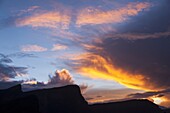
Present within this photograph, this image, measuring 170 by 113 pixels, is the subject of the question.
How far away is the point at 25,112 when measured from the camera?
115688 millimetres

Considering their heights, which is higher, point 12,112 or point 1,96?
point 1,96

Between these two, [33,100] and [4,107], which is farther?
[33,100]

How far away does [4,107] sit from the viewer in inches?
4537

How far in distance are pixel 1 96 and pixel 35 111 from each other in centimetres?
8322

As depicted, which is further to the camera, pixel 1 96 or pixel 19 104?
pixel 1 96

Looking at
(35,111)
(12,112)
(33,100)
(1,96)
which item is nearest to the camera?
(12,112)

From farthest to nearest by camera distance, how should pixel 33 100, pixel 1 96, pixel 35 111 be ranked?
pixel 1 96 → pixel 33 100 → pixel 35 111

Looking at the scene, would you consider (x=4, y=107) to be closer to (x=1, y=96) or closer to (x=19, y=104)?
(x=19, y=104)

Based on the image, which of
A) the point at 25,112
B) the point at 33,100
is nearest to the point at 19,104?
the point at 25,112

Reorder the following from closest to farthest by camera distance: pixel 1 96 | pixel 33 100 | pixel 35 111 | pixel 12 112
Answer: pixel 12 112 → pixel 35 111 → pixel 33 100 → pixel 1 96

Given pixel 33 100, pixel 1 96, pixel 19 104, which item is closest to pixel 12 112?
pixel 19 104

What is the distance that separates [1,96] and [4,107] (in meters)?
84.1

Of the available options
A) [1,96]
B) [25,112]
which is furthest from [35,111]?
[1,96]

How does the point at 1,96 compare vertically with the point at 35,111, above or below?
above
